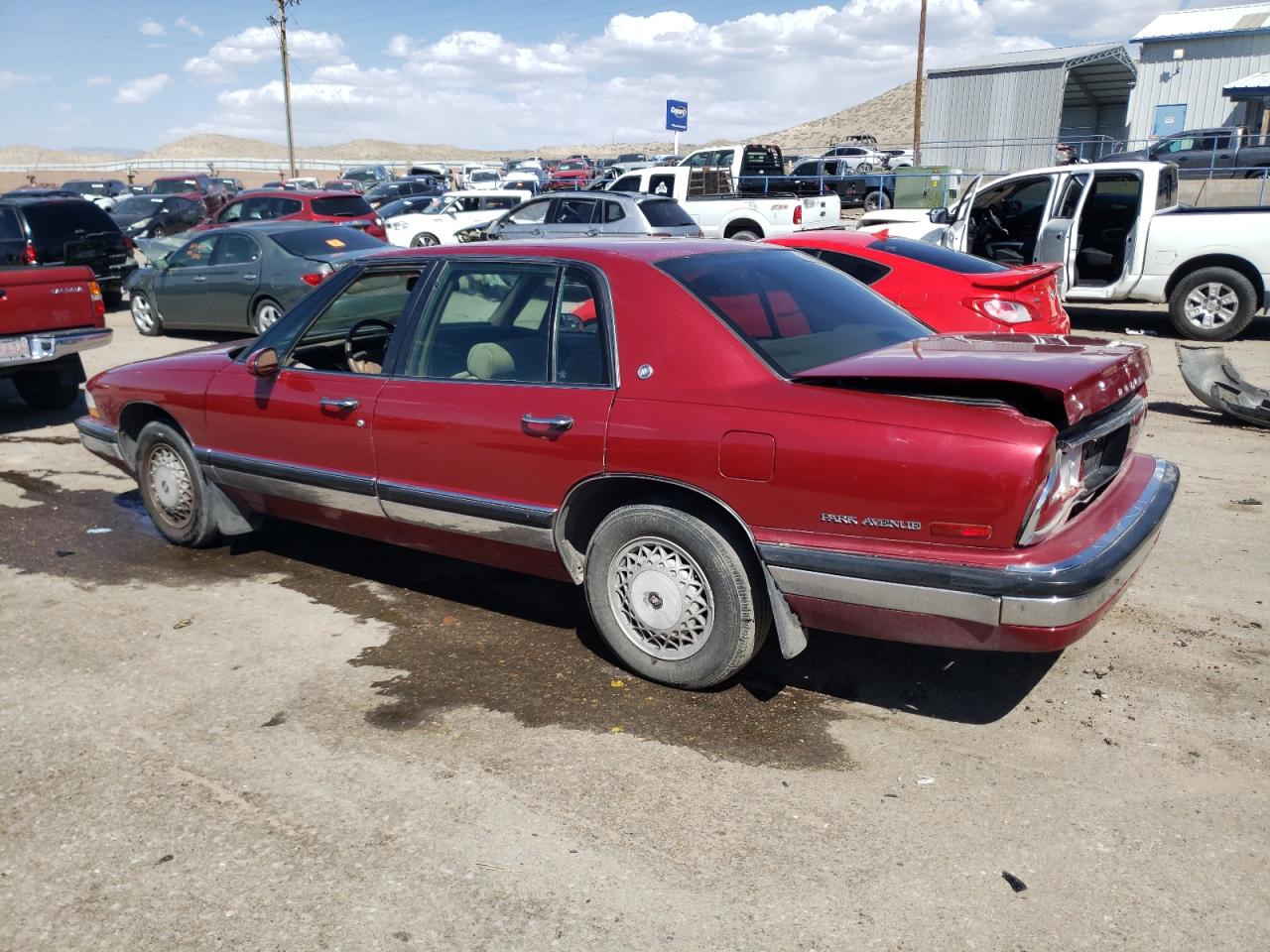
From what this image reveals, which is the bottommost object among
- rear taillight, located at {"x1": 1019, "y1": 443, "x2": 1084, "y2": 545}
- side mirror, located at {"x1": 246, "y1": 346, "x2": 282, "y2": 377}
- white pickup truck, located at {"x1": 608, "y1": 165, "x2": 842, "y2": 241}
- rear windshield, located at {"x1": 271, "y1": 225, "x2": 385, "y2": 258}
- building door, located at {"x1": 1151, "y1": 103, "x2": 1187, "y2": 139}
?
rear taillight, located at {"x1": 1019, "y1": 443, "x2": 1084, "y2": 545}

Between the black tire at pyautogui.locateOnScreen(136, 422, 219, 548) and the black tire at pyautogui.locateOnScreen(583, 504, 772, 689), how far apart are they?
2.56m

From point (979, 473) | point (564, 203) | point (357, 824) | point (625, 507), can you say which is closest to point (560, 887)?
point (357, 824)

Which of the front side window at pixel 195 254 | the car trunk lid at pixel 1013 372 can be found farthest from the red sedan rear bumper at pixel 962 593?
the front side window at pixel 195 254

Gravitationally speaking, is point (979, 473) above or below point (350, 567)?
above

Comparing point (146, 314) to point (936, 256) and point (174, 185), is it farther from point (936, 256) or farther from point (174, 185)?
point (174, 185)

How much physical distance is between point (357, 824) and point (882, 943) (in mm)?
1569

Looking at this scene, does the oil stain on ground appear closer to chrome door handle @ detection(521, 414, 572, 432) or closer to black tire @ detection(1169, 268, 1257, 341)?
chrome door handle @ detection(521, 414, 572, 432)

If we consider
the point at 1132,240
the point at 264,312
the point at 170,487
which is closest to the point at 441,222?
the point at 264,312

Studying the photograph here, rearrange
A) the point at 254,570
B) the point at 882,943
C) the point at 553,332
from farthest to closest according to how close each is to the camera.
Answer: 1. the point at 254,570
2. the point at 553,332
3. the point at 882,943

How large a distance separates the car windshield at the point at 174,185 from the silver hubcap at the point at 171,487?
3660cm

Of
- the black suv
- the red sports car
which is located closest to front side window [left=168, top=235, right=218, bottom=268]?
the black suv

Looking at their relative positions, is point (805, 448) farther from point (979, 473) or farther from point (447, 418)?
point (447, 418)

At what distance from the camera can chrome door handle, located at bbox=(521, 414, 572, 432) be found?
13.0 ft

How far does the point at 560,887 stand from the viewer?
2863 mm
